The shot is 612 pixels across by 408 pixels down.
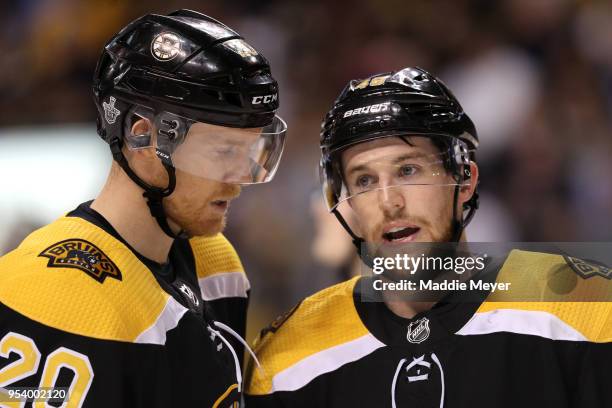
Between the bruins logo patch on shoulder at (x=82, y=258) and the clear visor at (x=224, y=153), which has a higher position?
the clear visor at (x=224, y=153)

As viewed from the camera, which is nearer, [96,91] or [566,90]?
[96,91]

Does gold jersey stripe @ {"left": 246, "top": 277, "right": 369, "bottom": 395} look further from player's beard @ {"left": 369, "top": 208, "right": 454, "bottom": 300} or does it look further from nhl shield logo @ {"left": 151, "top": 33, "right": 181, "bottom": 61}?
nhl shield logo @ {"left": 151, "top": 33, "right": 181, "bottom": 61}

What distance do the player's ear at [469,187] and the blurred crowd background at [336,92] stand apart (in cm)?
140

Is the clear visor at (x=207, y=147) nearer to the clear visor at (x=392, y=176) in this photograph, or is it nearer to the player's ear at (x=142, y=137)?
the player's ear at (x=142, y=137)

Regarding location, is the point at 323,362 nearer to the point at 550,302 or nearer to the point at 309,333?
the point at 309,333

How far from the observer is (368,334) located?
7.75ft

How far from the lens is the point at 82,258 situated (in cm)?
208

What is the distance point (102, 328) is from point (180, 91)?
605 mm

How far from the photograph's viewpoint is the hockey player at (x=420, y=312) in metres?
→ 2.13

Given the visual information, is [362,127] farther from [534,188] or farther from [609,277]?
[534,188]

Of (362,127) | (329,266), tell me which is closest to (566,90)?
(329,266)

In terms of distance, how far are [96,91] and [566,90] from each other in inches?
112

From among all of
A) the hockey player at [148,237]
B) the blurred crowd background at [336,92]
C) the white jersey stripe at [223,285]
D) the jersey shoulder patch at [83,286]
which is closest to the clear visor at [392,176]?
the hockey player at [148,237]


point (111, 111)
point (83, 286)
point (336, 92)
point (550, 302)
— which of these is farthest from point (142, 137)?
point (336, 92)
